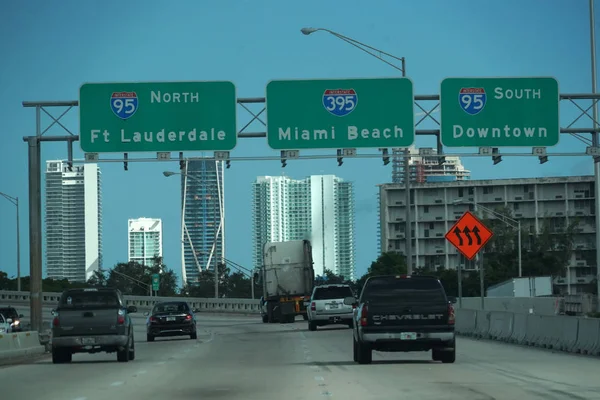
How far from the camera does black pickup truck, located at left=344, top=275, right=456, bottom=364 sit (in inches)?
961

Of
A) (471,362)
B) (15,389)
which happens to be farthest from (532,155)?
(15,389)

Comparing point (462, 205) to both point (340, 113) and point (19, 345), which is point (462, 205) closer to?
point (340, 113)

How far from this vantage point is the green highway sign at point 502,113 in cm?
3581

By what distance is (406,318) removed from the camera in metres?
24.5

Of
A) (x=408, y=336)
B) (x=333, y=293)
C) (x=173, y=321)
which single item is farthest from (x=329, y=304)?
(x=408, y=336)

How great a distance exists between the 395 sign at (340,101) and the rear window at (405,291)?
11130mm

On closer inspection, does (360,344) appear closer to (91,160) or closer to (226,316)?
(91,160)

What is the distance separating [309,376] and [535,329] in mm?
A: 13034

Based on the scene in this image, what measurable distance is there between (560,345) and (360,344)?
7.56 metres

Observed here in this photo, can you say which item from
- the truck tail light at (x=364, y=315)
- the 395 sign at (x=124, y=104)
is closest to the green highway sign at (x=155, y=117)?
the 395 sign at (x=124, y=104)

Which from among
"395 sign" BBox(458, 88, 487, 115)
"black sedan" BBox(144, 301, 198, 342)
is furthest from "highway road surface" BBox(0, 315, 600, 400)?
"black sedan" BBox(144, 301, 198, 342)

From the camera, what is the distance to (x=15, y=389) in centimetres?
1938

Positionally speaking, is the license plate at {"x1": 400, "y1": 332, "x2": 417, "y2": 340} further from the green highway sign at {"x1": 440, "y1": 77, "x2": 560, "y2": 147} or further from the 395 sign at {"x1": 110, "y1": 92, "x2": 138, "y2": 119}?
the 395 sign at {"x1": 110, "y1": 92, "x2": 138, "y2": 119}

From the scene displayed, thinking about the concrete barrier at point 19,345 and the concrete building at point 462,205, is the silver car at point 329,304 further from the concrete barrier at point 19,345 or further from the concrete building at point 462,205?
the concrete building at point 462,205
